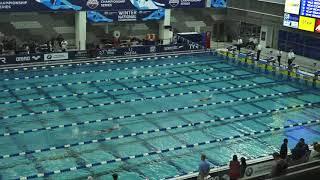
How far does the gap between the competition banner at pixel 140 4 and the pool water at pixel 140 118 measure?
13.7 feet

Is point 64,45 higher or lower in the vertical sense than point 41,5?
lower

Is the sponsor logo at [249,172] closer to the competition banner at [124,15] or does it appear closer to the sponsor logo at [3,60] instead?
the sponsor logo at [3,60]

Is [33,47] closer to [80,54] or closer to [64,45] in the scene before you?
[64,45]

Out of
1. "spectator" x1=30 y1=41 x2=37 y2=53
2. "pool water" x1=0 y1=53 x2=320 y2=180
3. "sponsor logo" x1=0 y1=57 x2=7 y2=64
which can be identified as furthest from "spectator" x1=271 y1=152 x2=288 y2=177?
"spectator" x1=30 y1=41 x2=37 y2=53

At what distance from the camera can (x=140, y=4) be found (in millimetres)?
27375

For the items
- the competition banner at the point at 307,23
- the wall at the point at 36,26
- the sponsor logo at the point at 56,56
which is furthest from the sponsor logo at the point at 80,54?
the competition banner at the point at 307,23

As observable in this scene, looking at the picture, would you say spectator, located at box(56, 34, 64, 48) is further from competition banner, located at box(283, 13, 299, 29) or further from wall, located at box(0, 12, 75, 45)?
competition banner, located at box(283, 13, 299, 29)

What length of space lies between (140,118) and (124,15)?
12.2 m

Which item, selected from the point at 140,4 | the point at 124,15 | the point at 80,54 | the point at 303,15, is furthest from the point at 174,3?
the point at 303,15

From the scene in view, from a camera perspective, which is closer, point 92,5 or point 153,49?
point 92,5

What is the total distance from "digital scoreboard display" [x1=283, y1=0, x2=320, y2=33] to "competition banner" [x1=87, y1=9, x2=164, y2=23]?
25.1ft

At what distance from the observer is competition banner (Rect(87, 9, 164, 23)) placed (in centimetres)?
2611

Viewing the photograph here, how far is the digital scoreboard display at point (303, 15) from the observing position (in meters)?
22.9

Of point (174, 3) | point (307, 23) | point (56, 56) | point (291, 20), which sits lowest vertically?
point (56, 56)
